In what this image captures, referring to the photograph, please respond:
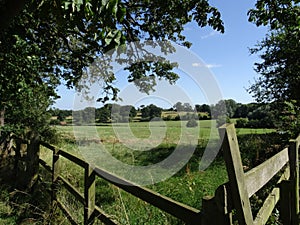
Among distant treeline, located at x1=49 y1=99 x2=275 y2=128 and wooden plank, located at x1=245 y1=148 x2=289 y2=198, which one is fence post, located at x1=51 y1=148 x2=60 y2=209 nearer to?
distant treeline, located at x1=49 y1=99 x2=275 y2=128

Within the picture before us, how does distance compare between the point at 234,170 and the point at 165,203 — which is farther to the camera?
the point at 165,203

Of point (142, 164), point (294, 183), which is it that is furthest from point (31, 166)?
point (294, 183)

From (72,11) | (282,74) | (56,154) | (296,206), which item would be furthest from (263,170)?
(282,74)

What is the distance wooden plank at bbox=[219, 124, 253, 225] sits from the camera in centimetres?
129

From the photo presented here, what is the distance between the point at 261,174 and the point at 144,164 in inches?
270

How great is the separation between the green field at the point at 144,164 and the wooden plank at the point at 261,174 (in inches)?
15.0

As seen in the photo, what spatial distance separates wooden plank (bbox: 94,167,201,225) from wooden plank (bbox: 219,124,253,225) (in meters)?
0.24

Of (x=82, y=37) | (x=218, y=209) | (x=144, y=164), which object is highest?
(x=82, y=37)

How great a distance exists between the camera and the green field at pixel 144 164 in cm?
365

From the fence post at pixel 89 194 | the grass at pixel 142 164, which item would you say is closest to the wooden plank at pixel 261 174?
the grass at pixel 142 164

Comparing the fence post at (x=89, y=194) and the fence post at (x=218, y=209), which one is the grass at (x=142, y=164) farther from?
the fence post at (x=218, y=209)

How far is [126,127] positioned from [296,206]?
3.97m

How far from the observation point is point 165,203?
69.9 inches

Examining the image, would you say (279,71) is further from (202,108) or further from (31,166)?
(31,166)
